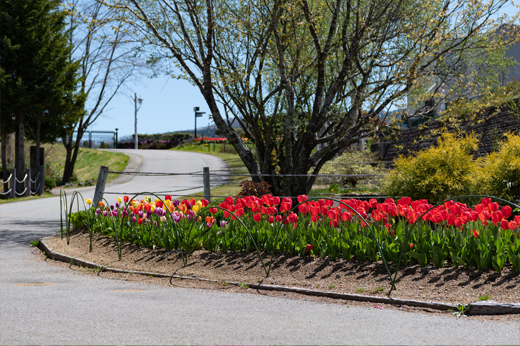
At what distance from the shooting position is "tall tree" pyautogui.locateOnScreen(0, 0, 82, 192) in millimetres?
18906

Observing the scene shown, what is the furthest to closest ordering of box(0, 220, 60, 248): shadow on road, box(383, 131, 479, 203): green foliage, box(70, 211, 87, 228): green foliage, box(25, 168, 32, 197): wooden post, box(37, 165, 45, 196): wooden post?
box(37, 165, 45, 196): wooden post
box(25, 168, 32, 197): wooden post
box(383, 131, 479, 203): green foliage
box(0, 220, 60, 248): shadow on road
box(70, 211, 87, 228): green foliage

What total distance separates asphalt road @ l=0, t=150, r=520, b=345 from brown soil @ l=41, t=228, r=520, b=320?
1.49 feet

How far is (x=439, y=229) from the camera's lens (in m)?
5.69

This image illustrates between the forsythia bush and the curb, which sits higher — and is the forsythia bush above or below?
above

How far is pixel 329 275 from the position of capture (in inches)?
217

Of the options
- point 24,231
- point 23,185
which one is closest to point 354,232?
point 24,231

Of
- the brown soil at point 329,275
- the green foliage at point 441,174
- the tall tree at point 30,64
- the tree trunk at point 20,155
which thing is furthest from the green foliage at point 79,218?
the tree trunk at point 20,155

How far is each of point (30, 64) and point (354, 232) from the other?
18.3 meters

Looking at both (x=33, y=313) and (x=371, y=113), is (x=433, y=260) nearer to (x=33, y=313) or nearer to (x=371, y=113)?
(x=33, y=313)

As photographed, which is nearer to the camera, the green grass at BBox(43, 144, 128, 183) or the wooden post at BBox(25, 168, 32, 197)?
the wooden post at BBox(25, 168, 32, 197)

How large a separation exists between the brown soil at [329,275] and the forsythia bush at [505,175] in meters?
4.45

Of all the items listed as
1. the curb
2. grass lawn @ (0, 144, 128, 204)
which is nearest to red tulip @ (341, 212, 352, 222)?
the curb

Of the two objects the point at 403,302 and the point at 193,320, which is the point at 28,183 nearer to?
the point at 193,320

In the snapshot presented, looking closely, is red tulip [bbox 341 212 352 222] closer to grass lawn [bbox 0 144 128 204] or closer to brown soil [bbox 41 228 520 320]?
brown soil [bbox 41 228 520 320]
